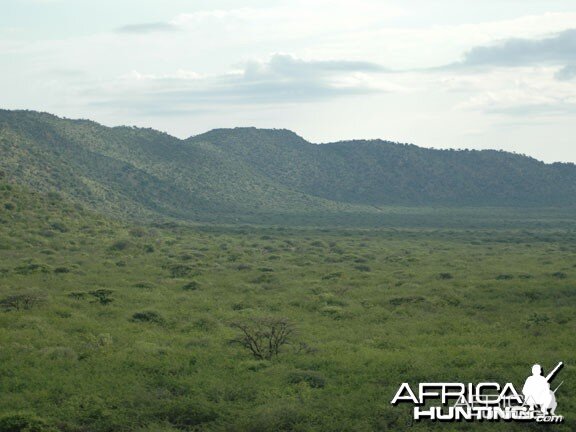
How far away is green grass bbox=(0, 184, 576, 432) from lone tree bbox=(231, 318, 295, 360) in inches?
16.7

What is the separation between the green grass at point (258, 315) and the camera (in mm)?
17969

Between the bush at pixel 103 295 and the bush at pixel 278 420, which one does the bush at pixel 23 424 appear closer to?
the bush at pixel 278 420

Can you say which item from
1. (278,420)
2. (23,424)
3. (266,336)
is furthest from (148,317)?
(278,420)

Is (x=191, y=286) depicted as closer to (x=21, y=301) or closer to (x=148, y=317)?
(x=148, y=317)

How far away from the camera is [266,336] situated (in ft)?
80.8

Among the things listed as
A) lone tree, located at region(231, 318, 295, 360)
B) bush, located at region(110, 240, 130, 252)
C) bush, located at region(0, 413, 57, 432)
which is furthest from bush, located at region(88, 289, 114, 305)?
bush, located at region(110, 240, 130, 252)

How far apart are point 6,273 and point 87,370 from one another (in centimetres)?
2287

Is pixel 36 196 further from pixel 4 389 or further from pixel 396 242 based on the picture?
pixel 4 389

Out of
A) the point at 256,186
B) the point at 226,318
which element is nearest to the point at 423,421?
the point at 226,318

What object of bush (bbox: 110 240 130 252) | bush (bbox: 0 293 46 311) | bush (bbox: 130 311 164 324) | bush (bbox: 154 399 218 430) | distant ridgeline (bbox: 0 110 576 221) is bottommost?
bush (bbox: 154 399 218 430)

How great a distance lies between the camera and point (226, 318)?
30625 millimetres

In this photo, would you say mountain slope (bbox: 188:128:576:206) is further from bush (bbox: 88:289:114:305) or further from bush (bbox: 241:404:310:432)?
bush (bbox: 241:404:310:432)
